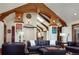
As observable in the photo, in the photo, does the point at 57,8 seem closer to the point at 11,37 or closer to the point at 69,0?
the point at 69,0

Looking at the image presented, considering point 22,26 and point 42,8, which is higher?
point 42,8

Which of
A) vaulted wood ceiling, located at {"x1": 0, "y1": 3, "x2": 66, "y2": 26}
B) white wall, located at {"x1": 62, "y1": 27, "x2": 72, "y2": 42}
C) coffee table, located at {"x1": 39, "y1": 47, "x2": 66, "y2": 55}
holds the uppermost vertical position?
vaulted wood ceiling, located at {"x1": 0, "y1": 3, "x2": 66, "y2": 26}

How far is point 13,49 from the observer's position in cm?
605

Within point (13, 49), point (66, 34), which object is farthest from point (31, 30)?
point (66, 34)

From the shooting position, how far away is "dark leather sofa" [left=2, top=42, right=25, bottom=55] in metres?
6.04

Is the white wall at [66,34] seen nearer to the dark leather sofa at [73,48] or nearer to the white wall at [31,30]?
the dark leather sofa at [73,48]

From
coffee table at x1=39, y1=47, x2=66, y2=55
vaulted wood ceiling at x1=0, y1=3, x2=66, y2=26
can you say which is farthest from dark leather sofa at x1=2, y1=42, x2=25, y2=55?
vaulted wood ceiling at x1=0, y1=3, x2=66, y2=26

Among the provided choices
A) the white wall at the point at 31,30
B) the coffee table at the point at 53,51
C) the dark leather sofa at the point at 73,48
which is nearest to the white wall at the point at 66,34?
the dark leather sofa at the point at 73,48

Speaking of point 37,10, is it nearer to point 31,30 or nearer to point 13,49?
point 31,30

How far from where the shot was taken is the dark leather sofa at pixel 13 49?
19.8 feet

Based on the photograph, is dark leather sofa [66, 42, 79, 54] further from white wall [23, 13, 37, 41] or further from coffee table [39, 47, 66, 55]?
white wall [23, 13, 37, 41]
